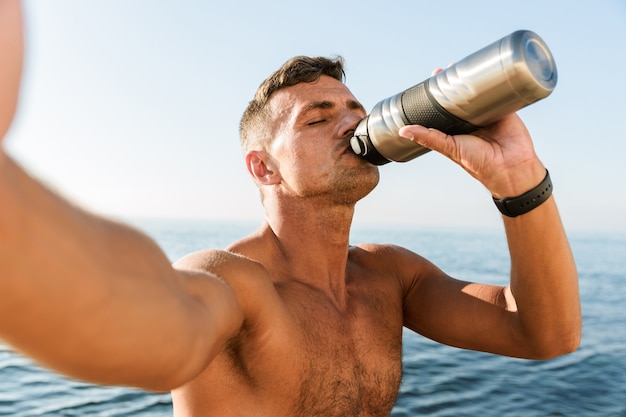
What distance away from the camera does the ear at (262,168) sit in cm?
299

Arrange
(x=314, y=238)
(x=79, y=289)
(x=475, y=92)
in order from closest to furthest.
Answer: (x=79, y=289) → (x=475, y=92) → (x=314, y=238)

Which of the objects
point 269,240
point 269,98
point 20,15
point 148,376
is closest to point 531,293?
point 269,240

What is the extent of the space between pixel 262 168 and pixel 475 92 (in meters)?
1.45

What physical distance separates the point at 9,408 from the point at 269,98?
494 centimetres

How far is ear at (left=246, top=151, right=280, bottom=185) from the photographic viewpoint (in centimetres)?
299

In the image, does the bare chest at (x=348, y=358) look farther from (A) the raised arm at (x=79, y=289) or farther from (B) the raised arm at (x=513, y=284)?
(A) the raised arm at (x=79, y=289)

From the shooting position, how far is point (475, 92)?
186 centimetres

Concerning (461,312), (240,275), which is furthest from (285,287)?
(461,312)

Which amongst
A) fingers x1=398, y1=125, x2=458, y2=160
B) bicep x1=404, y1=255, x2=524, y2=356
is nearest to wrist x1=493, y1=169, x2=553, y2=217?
fingers x1=398, y1=125, x2=458, y2=160

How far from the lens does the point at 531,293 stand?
8.05ft

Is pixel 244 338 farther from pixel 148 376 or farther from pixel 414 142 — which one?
pixel 148 376

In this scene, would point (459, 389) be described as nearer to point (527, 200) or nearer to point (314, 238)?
point (314, 238)

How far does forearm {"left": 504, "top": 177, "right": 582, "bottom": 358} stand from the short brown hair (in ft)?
4.28

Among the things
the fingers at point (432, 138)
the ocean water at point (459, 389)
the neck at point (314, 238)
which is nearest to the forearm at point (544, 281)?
the fingers at point (432, 138)
